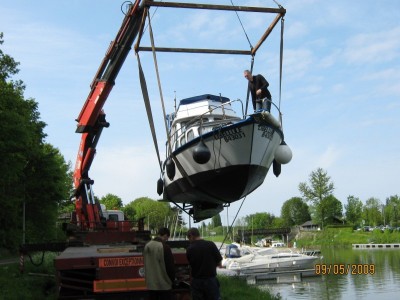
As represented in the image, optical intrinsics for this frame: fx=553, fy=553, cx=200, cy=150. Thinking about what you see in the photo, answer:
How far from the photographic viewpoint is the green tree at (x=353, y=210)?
11044cm

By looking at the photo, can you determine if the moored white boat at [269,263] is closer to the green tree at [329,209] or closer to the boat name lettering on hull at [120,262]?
the boat name lettering on hull at [120,262]

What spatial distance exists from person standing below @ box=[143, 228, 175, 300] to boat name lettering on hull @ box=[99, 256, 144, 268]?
42.8 inches

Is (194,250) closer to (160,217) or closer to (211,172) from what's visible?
(211,172)

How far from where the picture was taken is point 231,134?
41.8ft

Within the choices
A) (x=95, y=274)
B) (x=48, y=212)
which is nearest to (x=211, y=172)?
(x=95, y=274)

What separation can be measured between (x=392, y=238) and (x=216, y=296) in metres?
83.1

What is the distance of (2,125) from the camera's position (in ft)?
85.3

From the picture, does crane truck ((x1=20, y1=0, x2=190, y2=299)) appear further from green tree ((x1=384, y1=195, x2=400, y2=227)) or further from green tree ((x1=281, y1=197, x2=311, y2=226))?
green tree ((x1=281, y1=197, x2=311, y2=226))

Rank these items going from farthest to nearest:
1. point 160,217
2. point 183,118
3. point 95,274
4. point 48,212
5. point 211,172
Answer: point 160,217, point 48,212, point 183,118, point 211,172, point 95,274

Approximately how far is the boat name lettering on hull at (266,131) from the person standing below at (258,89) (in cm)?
50

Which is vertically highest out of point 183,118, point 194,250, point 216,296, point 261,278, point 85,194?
point 183,118

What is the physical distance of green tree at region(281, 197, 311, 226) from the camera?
134125mm

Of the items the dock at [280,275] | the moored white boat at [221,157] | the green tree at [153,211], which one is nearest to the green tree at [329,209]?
the green tree at [153,211]

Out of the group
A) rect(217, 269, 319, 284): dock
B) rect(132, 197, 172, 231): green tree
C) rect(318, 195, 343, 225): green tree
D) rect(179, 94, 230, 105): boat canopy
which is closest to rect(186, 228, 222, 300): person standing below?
rect(179, 94, 230, 105): boat canopy
